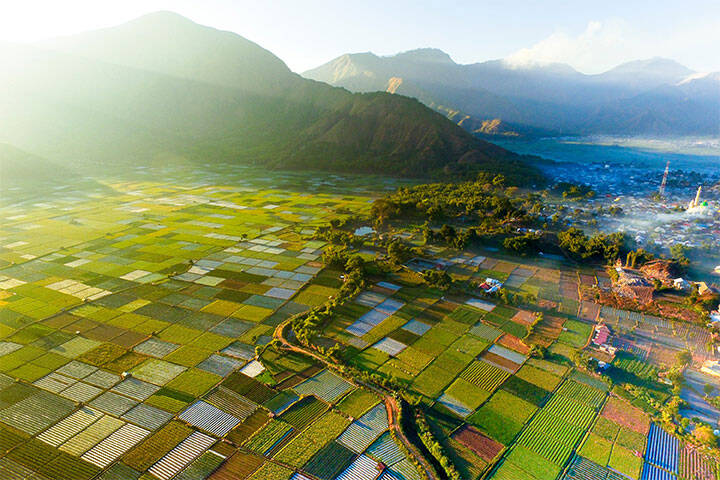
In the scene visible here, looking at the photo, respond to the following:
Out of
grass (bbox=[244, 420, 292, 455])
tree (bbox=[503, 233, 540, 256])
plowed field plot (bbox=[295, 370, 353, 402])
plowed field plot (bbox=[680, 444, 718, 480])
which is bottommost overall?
plowed field plot (bbox=[680, 444, 718, 480])

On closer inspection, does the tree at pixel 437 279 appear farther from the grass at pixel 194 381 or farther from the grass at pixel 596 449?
the grass at pixel 194 381

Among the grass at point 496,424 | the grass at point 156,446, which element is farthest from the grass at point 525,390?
the grass at point 156,446

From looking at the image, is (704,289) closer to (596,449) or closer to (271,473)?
(596,449)

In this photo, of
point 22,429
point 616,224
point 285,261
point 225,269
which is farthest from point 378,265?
point 616,224

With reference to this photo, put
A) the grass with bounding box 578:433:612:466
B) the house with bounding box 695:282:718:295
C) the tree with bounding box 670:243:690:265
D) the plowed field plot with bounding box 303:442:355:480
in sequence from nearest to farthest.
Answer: the plowed field plot with bounding box 303:442:355:480 < the grass with bounding box 578:433:612:466 < the house with bounding box 695:282:718:295 < the tree with bounding box 670:243:690:265

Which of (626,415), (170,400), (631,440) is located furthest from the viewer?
(170,400)

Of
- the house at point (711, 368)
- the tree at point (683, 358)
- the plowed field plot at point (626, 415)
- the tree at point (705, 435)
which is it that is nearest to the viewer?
the tree at point (705, 435)

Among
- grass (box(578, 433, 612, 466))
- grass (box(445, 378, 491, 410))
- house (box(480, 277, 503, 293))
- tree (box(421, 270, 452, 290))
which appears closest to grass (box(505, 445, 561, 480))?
grass (box(578, 433, 612, 466))

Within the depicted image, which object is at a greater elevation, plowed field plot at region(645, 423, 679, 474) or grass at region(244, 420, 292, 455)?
grass at region(244, 420, 292, 455)

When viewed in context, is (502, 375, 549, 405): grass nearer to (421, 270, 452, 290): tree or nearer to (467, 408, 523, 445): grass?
(467, 408, 523, 445): grass

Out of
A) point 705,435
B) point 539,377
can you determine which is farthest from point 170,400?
point 705,435

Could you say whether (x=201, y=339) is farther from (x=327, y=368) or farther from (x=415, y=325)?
(x=415, y=325)
